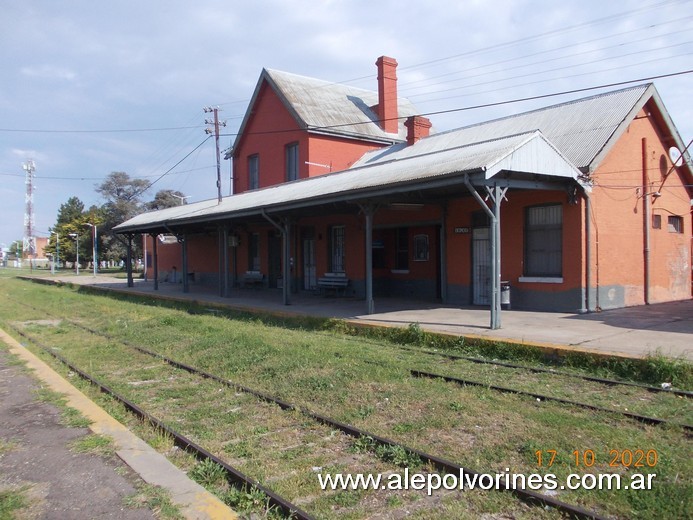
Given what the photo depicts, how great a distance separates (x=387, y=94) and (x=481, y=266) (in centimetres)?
1437

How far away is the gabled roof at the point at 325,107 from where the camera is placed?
25.5m

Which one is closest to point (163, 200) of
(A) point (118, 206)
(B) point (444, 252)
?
(A) point (118, 206)

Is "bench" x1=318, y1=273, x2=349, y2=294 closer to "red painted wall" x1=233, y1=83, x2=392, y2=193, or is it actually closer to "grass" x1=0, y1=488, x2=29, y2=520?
"red painted wall" x1=233, y1=83, x2=392, y2=193

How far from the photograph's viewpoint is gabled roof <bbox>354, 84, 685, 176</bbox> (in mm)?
13617

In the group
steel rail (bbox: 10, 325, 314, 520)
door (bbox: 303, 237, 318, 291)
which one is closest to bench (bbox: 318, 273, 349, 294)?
door (bbox: 303, 237, 318, 291)

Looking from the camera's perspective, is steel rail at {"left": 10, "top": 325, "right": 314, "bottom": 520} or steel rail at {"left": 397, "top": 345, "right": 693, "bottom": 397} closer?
steel rail at {"left": 10, "top": 325, "right": 314, "bottom": 520}

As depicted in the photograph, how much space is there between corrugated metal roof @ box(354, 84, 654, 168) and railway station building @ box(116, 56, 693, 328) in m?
0.06

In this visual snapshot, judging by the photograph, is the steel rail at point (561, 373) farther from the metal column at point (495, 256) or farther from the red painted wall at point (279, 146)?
the red painted wall at point (279, 146)

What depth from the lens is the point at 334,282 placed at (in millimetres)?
19406

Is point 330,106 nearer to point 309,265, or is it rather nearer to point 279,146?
point 279,146

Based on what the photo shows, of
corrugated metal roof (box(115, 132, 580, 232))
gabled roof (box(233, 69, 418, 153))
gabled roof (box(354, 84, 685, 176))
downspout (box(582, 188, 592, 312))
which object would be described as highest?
gabled roof (box(233, 69, 418, 153))

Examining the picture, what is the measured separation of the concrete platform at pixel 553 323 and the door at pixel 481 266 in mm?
966

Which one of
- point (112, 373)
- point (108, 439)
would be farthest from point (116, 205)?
point (108, 439)

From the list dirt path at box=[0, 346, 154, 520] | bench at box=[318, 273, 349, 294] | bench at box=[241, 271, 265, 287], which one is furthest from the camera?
bench at box=[241, 271, 265, 287]
